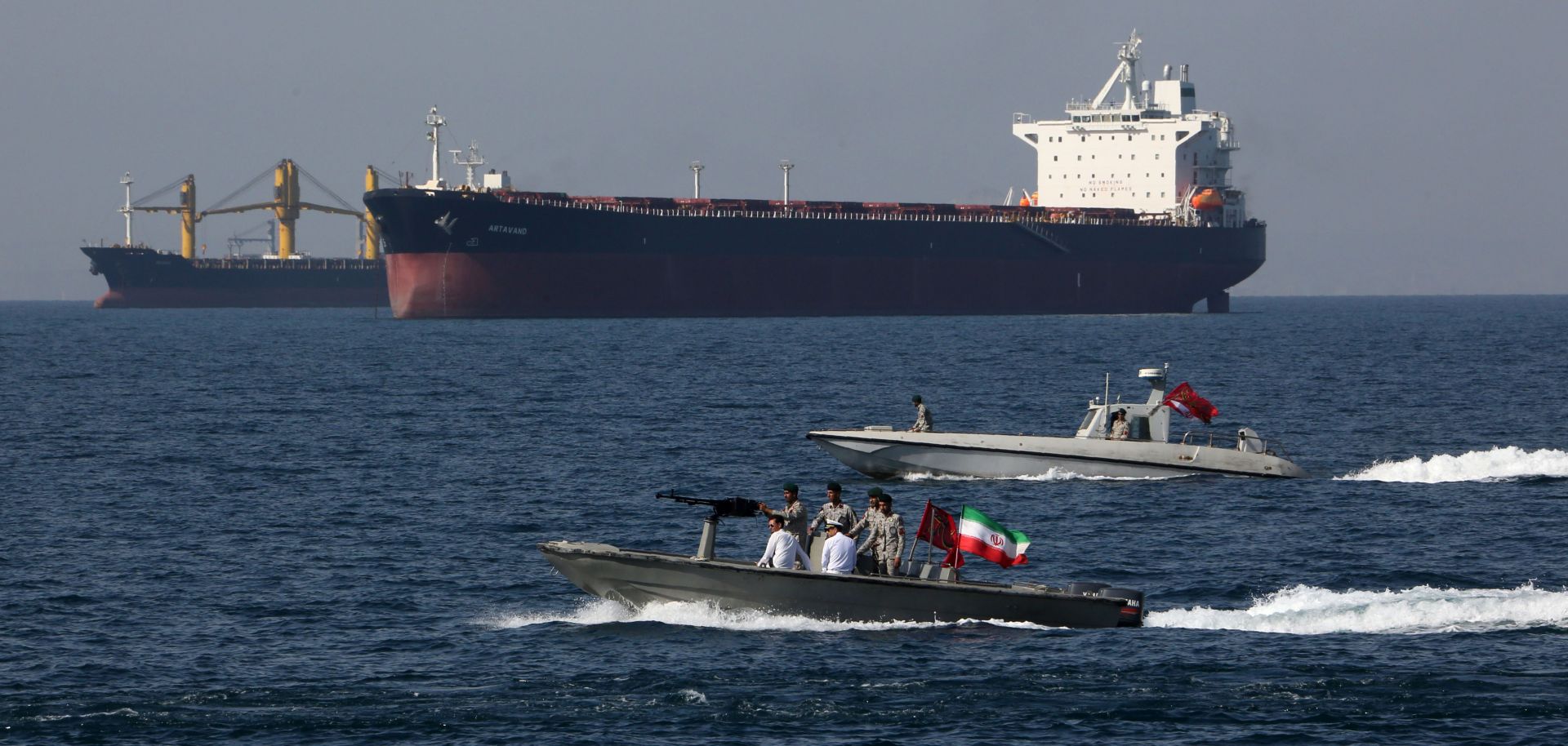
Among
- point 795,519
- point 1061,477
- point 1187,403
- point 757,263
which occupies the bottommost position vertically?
point 1061,477

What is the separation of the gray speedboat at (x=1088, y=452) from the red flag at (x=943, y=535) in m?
12.2

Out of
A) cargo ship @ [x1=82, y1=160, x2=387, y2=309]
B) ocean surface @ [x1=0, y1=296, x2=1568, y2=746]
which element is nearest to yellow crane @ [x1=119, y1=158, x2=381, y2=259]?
cargo ship @ [x1=82, y1=160, x2=387, y2=309]

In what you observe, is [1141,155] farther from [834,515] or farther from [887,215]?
[834,515]

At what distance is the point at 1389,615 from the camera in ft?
71.5

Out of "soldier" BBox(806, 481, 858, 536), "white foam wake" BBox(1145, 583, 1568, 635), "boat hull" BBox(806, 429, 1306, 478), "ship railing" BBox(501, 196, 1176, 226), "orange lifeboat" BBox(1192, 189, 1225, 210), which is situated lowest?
"white foam wake" BBox(1145, 583, 1568, 635)

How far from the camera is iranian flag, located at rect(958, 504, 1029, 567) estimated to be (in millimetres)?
21141

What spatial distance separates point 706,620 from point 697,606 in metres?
0.20

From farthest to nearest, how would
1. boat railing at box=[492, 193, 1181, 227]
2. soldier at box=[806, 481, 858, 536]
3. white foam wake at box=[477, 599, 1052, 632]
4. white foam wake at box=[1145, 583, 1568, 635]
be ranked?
boat railing at box=[492, 193, 1181, 227], white foam wake at box=[1145, 583, 1568, 635], white foam wake at box=[477, 599, 1052, 632], soldier at box=[806, 481, 858, 536]

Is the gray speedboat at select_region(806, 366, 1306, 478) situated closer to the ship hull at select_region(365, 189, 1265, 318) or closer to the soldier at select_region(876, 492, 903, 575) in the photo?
the soldier at select_region(876, 492, 903, 575)

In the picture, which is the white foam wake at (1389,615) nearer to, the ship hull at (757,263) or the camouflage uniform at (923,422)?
the camouflage uniform at (923,422)

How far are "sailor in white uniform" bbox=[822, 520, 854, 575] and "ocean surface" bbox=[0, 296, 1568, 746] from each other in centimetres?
79

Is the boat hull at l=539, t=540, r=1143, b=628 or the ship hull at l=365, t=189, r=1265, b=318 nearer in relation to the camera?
the boat hull at l=539, t=540, r=1143, b=628

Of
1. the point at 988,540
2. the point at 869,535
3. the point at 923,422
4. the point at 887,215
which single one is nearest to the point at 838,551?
the point at 869,535

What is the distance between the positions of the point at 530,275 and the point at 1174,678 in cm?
7972
